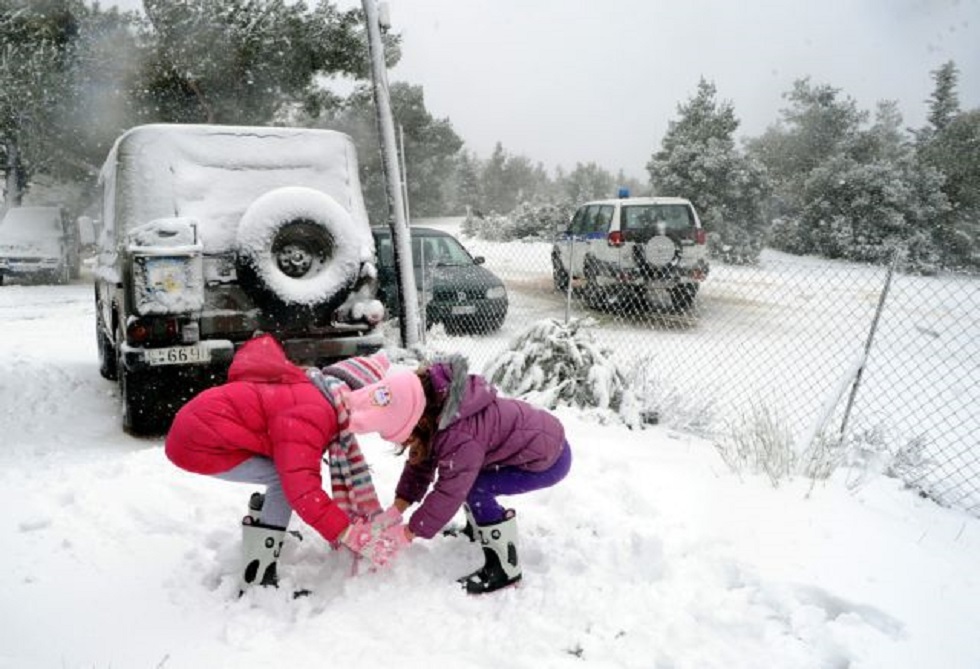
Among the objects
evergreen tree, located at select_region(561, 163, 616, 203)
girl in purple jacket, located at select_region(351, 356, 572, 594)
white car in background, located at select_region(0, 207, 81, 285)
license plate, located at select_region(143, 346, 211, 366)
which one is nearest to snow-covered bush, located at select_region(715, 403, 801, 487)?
girl in purple jacket, located at select_region(351, 356, 572, 594)

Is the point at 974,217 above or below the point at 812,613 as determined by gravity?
above

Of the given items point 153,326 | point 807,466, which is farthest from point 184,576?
point 807,466

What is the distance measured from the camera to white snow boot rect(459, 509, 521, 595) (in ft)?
8.54

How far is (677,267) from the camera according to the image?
9.57 metres

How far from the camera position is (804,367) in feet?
25.3

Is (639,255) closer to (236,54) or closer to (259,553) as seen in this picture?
(259,553)

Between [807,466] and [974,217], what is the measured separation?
2331 centimetres

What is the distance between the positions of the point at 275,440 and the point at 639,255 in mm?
8127

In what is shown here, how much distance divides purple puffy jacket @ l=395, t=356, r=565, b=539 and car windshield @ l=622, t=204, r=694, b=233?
26.7 ft

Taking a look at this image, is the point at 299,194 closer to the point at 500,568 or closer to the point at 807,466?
the point at 500,568

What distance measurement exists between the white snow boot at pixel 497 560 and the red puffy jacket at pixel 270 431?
549 millimetres

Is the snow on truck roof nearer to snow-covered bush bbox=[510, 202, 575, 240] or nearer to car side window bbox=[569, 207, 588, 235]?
car side window bbox=[569, 207, 588, 235]

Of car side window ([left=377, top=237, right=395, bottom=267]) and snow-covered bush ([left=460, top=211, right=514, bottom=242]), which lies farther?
snow-covered bush ([left=460, top=211, right=514, bottom=242])

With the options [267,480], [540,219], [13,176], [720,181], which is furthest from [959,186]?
[13,176]
